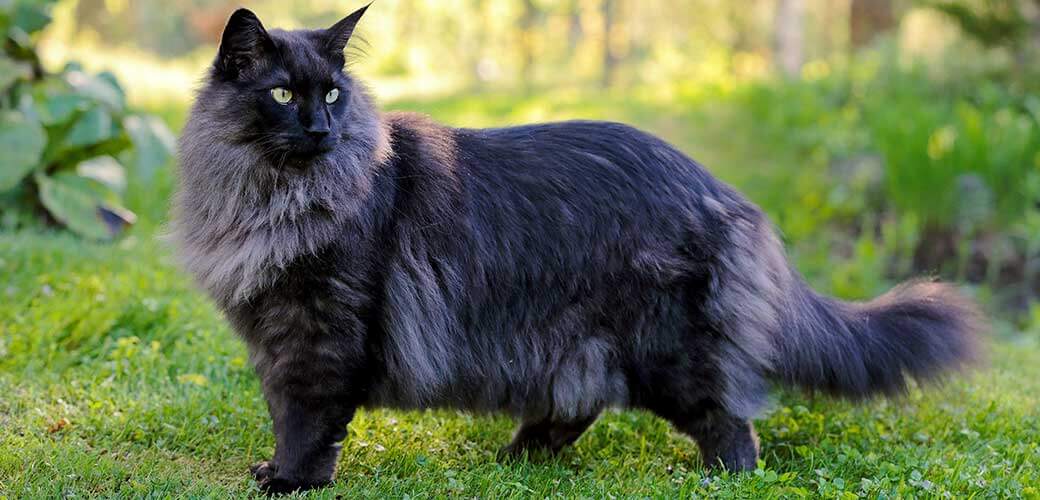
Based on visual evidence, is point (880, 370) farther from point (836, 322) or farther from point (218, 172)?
point (218, 172)

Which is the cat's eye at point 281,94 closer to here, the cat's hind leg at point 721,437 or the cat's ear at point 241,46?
the cat's ear at point 241,46

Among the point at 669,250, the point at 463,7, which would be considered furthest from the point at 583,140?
the point at 463,7

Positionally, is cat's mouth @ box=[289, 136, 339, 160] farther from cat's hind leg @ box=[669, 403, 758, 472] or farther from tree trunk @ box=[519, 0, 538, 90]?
tree trunk @ box=[519, 0, 538, 90]

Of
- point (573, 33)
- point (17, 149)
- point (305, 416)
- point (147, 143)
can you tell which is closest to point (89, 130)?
point (17, 149)

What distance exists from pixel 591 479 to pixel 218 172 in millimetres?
1445

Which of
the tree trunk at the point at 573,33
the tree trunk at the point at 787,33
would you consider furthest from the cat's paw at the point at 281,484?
the tree trunk at the point at 573,33

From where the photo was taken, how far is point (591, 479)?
121 inches

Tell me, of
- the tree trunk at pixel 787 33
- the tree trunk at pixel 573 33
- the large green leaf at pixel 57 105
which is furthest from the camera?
the tree trunk at pixel 573 33

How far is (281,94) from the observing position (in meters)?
2.71

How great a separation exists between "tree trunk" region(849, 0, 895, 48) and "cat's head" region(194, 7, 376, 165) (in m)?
10.2

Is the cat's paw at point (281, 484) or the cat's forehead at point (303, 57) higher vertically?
A: the cat's forehead at point (303, 57)

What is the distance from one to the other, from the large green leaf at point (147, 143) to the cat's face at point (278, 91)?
295 centimetres

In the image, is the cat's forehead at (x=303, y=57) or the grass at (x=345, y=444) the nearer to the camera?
the cat's forehead at (x=303, y=57)

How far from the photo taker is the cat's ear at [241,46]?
265 centimetres
